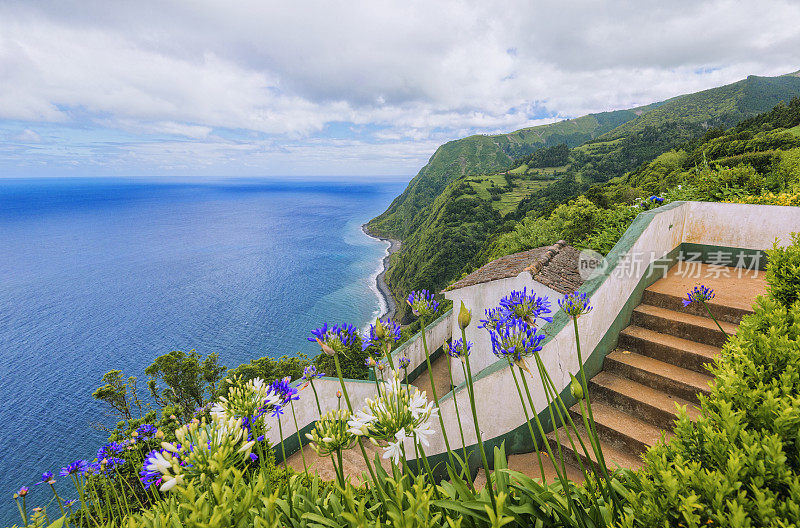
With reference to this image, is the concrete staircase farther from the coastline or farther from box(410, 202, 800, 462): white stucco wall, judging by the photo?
the coastline

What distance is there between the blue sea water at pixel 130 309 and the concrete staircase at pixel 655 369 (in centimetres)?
4817

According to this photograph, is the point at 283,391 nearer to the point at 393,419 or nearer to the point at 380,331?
the point at 380,331

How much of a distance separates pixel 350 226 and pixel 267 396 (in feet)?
510

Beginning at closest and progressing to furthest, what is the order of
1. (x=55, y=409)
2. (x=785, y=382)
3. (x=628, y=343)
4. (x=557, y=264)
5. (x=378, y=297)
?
(x=785, y=382), (x=628, y=343), (x=557, y=264), (x=55, y=409), (x=378, y=297)

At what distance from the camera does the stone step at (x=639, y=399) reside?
12.2ft

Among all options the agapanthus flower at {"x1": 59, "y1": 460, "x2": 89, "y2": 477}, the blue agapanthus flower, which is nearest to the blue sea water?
the agapanthus flower at {"x1": 59, "y1": 460, "x2": 89, "y2": 477}

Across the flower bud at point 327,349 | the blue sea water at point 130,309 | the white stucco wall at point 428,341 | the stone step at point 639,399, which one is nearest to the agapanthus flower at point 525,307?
the flower bud at point 327,349

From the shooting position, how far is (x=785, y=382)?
2.05m

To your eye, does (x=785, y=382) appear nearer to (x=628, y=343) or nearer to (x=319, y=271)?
(x=628, y=343)

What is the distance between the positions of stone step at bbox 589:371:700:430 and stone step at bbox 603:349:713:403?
6cm

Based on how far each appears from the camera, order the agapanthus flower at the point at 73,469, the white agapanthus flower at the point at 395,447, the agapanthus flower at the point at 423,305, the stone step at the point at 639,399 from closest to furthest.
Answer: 1. the white agapanthus flower at the point at 395,447
2. the agapanthus flower at the point at 423,305
3. the agapanthus flower at the point at 73,469
4. the stone step at the point at 639,399

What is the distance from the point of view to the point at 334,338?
2070 millimetres

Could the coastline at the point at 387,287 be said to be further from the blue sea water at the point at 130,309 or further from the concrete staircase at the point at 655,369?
the concrete staircase at the point at 655,369

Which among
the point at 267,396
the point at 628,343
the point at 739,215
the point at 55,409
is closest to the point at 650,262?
the point at 628,343
